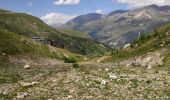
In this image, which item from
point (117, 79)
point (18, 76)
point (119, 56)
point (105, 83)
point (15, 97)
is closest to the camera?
point (15, 97)

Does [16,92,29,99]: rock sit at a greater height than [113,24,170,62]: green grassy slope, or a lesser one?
greater

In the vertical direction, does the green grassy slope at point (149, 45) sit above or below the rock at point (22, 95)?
below

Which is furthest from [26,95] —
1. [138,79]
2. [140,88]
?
[138,79]

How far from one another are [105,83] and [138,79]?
15.3 feet

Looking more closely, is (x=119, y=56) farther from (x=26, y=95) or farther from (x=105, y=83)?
(x=26, y=95)

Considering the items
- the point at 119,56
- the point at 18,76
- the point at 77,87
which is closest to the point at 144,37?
the point at 119,56

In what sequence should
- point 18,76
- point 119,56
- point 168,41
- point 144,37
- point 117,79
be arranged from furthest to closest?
point 144,37, point 119,56, point 168,41, point 18,76, point 117,79

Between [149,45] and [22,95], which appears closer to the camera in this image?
[22,95]

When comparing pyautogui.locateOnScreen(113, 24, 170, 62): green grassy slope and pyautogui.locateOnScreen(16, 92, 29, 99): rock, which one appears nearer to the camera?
pyautogui.locateOnScreen(16, 92, 29, 99): rock

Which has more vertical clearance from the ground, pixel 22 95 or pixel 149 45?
pixel 22 95

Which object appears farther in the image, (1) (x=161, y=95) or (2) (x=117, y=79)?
(2) (x=117, y=79)

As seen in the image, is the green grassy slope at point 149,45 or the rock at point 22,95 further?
the green grassy slope at point 149,45

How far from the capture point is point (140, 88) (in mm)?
32312

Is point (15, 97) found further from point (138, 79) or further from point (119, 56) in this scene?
point (119, 56)
